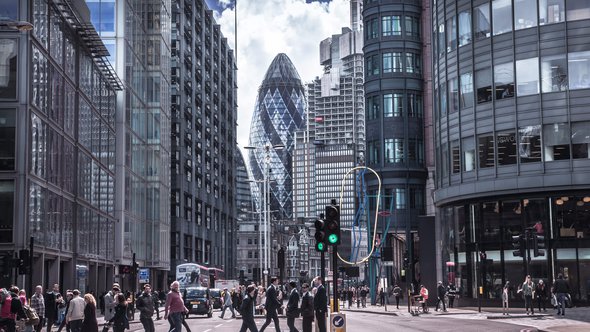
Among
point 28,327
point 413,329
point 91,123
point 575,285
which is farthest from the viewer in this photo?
point 91,123

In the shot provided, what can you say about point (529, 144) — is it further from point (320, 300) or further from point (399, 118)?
point (399, 118)

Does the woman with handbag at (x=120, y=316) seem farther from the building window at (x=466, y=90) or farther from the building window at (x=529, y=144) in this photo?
the building window at (x=466, y=90)

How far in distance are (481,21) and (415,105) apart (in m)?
28.9

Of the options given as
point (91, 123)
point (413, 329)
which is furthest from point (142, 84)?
point (413, 329)

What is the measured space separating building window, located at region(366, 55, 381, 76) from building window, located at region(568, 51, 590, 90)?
3468 centimetres

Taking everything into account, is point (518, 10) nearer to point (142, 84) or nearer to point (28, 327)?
point (28, 327)

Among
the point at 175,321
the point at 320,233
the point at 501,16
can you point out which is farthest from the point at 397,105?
the point at 320,233

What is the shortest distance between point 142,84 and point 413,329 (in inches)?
2231

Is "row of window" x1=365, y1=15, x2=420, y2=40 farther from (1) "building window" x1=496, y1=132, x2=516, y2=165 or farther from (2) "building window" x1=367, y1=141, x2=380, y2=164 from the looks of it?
(1) "building window" x1=496, y1=132, x2=516, y2=165

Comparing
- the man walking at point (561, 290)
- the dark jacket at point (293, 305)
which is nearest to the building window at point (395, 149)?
the man walking at point (561, 290)

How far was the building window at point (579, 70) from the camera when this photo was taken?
4959cm

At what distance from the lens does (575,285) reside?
163ft

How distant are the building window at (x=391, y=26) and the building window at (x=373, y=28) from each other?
72 cm

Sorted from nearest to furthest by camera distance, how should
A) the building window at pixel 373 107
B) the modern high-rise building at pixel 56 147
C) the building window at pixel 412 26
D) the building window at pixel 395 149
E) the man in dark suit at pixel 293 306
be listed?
the man in dark suit at pixel 293 306
the modern high-rise building at pixel 56 147
the building window at pixel 395 149
the building window at pixel 373 107
the building window at pixel 412 26
